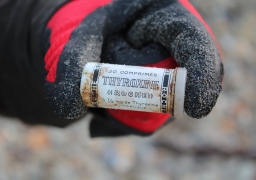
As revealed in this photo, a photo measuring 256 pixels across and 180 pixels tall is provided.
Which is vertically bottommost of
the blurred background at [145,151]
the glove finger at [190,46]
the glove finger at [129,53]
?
the blurred background at [145,151]

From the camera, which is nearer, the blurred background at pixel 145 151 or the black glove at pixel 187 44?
the black glove at pixel 187 44

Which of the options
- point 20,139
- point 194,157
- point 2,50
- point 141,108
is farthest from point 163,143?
point 141,108

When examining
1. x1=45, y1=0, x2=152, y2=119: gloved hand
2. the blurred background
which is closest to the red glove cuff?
x1=45, y1=0, x2=152, y2=119: gloved hand

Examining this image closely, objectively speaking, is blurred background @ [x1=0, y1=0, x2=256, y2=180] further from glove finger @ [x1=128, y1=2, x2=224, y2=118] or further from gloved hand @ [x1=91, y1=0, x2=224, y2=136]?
glove finger @ [x1=128, y1=2, x2=224, y2=118]

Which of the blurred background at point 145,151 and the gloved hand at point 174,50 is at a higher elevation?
the gloved hand at point 174,50

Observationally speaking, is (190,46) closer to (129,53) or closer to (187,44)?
(187,44)

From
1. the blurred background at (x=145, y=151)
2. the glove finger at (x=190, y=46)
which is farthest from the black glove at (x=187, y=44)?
the blurred background at (x=145, y=151)

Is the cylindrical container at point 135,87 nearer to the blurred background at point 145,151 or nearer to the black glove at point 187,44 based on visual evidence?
the black glove at point 187,44
